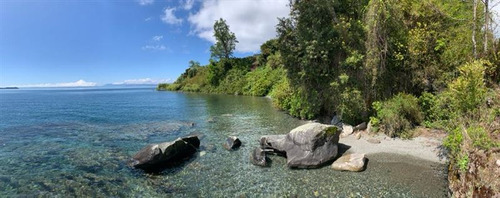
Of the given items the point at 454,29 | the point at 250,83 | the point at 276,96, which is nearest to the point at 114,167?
the point at 276,96

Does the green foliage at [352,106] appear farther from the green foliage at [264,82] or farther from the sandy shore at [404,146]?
the green foliage at [264,82]

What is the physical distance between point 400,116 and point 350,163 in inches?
238

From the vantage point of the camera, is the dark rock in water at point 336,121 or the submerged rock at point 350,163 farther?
the dark rock in water at point 336,121

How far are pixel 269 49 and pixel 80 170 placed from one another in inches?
2411

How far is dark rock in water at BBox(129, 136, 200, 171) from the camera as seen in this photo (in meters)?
11.4

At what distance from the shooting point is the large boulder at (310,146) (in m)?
11.1

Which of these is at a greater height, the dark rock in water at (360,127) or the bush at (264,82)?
the bush at (264,82)

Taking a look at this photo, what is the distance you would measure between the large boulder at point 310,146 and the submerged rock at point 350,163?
0.61 meters

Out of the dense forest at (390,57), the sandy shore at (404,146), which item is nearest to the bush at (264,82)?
the dense forest at (390,57)

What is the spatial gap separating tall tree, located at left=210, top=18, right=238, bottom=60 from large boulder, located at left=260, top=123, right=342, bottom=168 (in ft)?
224

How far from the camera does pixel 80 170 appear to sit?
11039mm

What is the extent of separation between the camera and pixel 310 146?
37.7ft

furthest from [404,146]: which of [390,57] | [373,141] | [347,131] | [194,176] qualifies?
[194,176]

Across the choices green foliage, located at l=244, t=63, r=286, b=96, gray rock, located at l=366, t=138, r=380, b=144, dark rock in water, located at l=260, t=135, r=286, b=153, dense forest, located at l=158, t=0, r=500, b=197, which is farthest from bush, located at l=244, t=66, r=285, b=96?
dark rock in water, located at l=260, t=135, r=286, b=153
